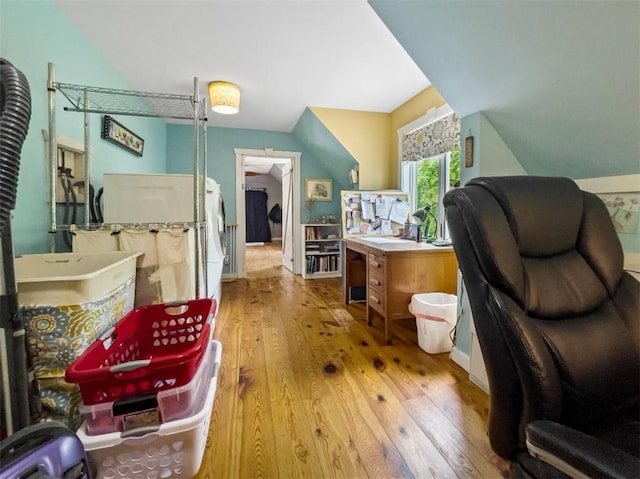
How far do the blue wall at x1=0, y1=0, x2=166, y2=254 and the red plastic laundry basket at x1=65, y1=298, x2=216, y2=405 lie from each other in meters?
0.78

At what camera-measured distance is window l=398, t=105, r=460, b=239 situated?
255cm

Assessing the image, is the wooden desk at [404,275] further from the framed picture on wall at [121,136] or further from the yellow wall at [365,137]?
the framed picture on wall at [121,136]

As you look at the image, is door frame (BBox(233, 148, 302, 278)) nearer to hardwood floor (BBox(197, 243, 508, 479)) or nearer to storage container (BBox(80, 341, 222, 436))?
hardwood floor (BBox(197, 243, 508, 479))

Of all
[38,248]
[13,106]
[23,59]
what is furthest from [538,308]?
[23,59]

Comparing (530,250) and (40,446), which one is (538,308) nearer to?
(530,250)

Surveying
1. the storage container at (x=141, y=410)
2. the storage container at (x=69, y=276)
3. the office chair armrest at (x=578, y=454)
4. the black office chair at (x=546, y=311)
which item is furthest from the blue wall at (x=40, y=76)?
the office chair armrest at (x=578, y=454)

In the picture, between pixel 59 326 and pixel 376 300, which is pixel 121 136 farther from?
pixel 376 300

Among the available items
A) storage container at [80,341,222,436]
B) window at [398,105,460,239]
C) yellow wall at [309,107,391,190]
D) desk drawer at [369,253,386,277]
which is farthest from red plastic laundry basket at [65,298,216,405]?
yellow wall at [309,107,391,190]

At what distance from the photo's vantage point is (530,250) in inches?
33.4

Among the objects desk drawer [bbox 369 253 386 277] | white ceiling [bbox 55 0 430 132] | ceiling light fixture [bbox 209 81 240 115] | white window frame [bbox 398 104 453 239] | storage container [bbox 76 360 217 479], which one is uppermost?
white ceiling [bbox 55 0 430 132]

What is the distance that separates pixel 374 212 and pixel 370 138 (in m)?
1.04

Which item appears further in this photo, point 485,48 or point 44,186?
point 44,186

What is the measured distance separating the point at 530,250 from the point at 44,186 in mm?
2368

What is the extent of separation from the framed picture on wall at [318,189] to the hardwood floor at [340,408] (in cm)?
258
